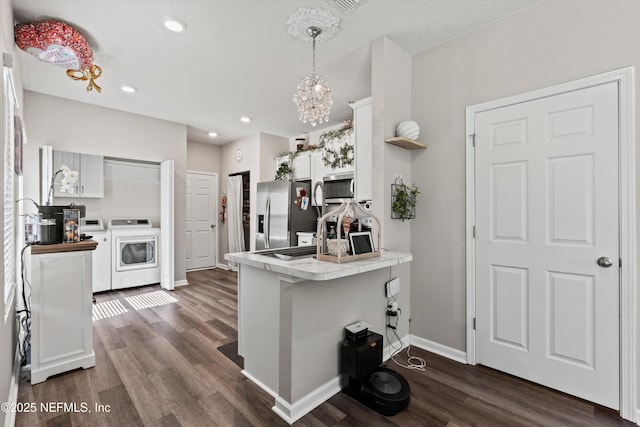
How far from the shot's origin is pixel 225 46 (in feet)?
8.91

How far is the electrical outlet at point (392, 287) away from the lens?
2.52 m

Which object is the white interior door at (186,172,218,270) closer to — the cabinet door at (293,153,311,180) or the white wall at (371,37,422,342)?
the cabinet door at (293,153,311,180)

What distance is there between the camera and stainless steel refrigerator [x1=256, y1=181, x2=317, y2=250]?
4.57m

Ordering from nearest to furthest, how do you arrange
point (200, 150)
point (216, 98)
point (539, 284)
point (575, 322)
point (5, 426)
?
point (5, 426) → point (575, 322) → point (539, 284) → point (216, 98) → point (200, 150)

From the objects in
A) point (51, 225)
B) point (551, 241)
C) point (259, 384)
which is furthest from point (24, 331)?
point (551, 241)

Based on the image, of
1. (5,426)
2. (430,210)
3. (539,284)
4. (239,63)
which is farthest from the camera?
(239,63)

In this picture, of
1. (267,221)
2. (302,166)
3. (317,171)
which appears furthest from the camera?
(302,166)

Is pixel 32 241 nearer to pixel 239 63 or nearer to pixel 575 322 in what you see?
pixel 239 63

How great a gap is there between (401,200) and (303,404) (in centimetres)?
175

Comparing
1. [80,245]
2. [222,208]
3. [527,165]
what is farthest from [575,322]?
[222,208]

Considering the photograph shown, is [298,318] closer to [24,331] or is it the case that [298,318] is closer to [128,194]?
[24,331]

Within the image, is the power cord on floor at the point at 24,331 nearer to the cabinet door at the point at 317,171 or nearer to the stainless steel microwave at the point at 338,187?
the stainless steel microwave at the point at 338,187

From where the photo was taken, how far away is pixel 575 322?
6.58ft

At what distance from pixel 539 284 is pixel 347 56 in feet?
8.51
